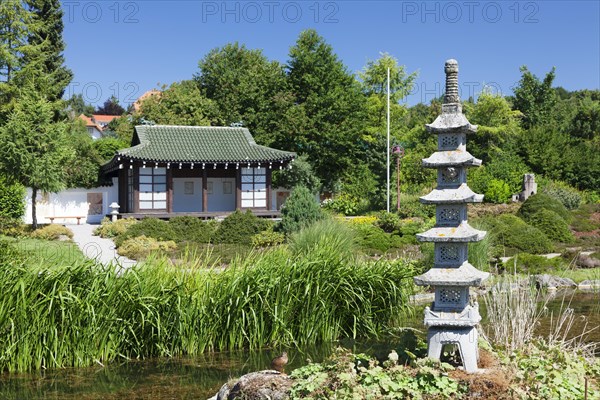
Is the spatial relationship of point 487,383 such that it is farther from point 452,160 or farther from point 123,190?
point 123,190

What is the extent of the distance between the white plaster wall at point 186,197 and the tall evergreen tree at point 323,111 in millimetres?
5963

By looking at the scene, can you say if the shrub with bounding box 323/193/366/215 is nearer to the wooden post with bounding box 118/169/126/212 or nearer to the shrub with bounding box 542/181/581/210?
the shrub with bounding box 542/181/581/210

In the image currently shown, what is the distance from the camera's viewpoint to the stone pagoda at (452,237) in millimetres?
6348

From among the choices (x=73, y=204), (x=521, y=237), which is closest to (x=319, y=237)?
(x=521, y=237)

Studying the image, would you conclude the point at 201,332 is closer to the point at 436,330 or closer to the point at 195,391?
the point at 195,391

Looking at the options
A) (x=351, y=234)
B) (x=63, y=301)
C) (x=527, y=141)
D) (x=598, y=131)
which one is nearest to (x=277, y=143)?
(x=527, y=141)

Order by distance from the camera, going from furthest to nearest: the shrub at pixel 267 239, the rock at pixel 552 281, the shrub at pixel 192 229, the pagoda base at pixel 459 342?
the shrub at pixel 192 229
the shrub at pixel 267 239
the rock at pixel 552 281
the pagoda base at pixel 459 342

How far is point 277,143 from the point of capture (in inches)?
1303

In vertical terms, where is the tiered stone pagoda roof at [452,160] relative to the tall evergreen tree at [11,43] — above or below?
below

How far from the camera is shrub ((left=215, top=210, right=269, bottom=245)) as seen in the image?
19.8 m

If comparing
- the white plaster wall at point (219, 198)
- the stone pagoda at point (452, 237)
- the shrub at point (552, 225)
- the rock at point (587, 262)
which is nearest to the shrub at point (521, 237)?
the shrub at point (552, 225)

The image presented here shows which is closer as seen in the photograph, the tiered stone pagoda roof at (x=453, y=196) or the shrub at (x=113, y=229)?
the tiered stone pagoda roof at (x=453, y=196)

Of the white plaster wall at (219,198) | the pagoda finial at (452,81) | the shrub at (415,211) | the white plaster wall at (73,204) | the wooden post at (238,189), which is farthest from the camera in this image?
the white plaster wall at (219,198)

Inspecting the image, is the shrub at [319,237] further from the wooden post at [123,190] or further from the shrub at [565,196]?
the shrub at [565,196]
